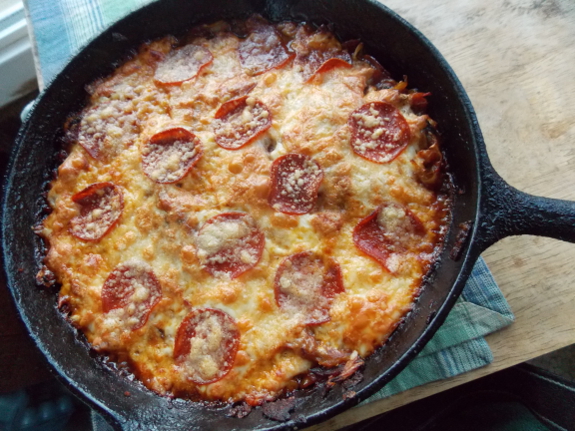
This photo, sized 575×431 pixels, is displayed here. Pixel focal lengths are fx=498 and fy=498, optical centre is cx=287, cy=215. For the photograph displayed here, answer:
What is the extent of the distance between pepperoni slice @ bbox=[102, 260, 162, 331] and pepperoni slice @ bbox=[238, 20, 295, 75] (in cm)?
114

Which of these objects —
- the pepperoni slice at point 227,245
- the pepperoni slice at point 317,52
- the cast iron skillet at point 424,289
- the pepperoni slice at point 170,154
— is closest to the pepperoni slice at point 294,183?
the pepperoni slice at point 227,245

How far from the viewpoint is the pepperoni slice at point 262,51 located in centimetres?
257

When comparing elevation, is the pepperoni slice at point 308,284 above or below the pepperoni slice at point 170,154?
below

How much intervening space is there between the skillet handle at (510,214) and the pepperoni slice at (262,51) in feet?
3.94

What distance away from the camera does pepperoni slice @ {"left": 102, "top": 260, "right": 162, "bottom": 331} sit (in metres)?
2.25

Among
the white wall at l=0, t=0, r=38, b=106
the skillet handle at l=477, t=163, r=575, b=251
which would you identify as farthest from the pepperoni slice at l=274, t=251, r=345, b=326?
the white wall at l=0, t=0, r=38, b=106

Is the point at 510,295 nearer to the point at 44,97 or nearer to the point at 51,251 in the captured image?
the point at 51,251

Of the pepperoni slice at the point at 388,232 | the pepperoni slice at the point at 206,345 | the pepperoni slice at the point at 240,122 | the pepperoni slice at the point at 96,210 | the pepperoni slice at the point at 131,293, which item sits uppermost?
the pepperoni slice at the point at 240,122

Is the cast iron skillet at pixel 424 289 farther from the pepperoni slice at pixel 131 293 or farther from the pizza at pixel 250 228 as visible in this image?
the pepperoni slice at pixel 131 293

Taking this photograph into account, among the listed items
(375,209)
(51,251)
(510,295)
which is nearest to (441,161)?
(375,209)

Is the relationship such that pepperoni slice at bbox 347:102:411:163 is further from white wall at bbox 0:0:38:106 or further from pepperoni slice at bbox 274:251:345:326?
white wall at bbox 0:0:38:106

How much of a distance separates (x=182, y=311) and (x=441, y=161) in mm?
1405

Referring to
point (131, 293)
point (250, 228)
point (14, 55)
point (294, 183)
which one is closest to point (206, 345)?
point (131, 293)

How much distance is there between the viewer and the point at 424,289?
2.24 meters
